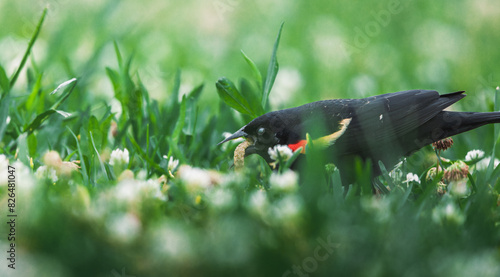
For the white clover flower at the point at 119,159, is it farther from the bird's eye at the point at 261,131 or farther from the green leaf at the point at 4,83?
the green leaf at the point at 4,83

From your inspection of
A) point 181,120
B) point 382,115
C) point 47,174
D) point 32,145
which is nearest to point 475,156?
point 382,115

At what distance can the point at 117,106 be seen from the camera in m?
3.91

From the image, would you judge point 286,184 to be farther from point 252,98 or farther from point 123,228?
point 252,98

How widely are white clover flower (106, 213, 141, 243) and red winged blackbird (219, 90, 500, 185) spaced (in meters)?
1.06

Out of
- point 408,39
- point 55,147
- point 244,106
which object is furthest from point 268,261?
point 408,39

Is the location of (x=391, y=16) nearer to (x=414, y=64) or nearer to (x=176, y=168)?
(x=414, y=64)

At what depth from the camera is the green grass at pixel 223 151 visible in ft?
5.00

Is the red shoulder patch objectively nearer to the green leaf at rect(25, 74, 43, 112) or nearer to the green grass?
the green grass

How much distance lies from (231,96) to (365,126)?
2.20 feet

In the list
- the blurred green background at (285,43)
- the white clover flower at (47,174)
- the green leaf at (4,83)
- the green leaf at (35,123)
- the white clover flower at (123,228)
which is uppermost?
the blurred green background at (285,43)

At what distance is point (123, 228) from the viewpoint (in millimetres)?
1539

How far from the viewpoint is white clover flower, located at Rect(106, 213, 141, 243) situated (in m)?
1.53

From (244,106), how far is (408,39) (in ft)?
9.90

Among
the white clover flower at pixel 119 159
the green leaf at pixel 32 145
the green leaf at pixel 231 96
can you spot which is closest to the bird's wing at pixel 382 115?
the green leaf at pixel 231 96
